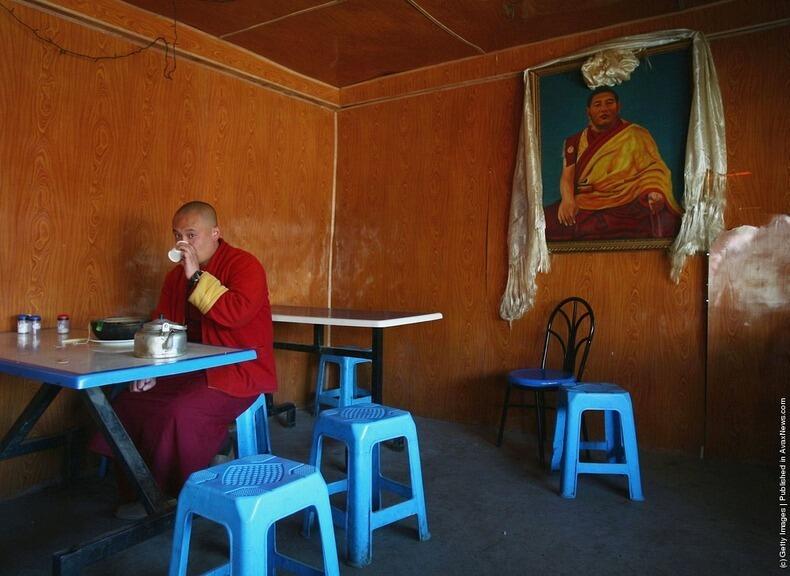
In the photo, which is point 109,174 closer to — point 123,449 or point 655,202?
point 123,449

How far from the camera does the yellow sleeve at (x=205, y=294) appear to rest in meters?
2.31

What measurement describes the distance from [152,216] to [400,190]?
1756mm

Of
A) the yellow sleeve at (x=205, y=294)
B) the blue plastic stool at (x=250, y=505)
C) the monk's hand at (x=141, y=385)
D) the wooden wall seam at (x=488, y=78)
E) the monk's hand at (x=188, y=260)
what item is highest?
the wooden wall seam at (x=488, y=78)

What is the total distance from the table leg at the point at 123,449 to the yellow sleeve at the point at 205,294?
0.56 metres

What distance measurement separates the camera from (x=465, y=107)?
12.8 ft

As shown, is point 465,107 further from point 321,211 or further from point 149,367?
point 149,367

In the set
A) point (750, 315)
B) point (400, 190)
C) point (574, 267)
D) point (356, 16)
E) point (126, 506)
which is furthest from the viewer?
point (400, 190)

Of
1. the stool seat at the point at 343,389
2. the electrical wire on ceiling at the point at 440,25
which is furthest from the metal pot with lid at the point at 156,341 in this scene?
the electrical wire on ceiling at the point at 440,25

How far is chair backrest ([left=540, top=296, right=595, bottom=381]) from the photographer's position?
338 cm

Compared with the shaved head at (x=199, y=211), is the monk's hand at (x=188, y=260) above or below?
below

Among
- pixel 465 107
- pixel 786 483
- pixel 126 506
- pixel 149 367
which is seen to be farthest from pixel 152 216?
pixel 786 483

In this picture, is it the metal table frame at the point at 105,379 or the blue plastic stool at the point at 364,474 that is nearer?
the metal table frame at the point at 105,379

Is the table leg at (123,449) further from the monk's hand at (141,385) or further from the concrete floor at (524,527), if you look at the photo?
the monk's hand at (141,385)

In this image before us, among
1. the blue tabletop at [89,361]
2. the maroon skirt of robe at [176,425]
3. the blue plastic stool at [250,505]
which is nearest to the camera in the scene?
the blue plastic stool at [250,505]
